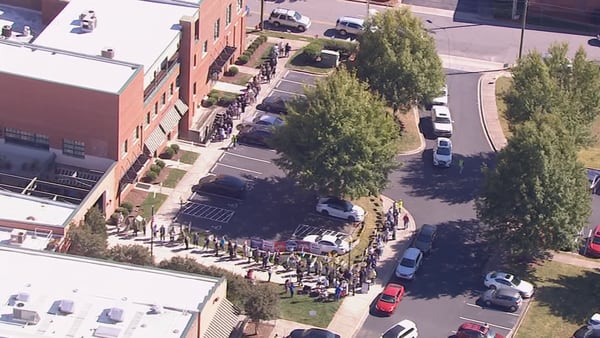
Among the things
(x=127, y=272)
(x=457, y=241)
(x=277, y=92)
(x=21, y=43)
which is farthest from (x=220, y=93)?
(x=127, y=272)

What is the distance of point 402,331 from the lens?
7675 cm

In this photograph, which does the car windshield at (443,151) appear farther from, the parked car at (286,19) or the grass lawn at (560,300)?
the parked car at (286,19)

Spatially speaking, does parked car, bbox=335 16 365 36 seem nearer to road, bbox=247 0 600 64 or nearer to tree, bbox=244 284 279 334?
road, bbox=247 0 600 64

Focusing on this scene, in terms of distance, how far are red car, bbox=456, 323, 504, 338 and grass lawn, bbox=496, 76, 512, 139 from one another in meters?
28.1

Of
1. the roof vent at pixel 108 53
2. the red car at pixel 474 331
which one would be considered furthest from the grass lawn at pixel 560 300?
the roof vent at pixel 108 53

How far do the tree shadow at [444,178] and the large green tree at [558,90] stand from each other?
15.0 ft

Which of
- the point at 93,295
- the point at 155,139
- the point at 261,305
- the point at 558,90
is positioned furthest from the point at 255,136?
the point at 93,295

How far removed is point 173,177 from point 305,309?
727 inches

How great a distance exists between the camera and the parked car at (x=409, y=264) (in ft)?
274

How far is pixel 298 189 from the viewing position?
93312 mm

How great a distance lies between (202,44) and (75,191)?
21060 millimetres

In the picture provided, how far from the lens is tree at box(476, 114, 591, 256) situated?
8356 cm

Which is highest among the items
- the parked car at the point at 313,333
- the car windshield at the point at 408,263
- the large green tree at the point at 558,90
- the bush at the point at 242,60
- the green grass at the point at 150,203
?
the large green tree at the point at 558,90

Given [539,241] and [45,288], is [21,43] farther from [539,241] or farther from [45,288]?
[539,241]
